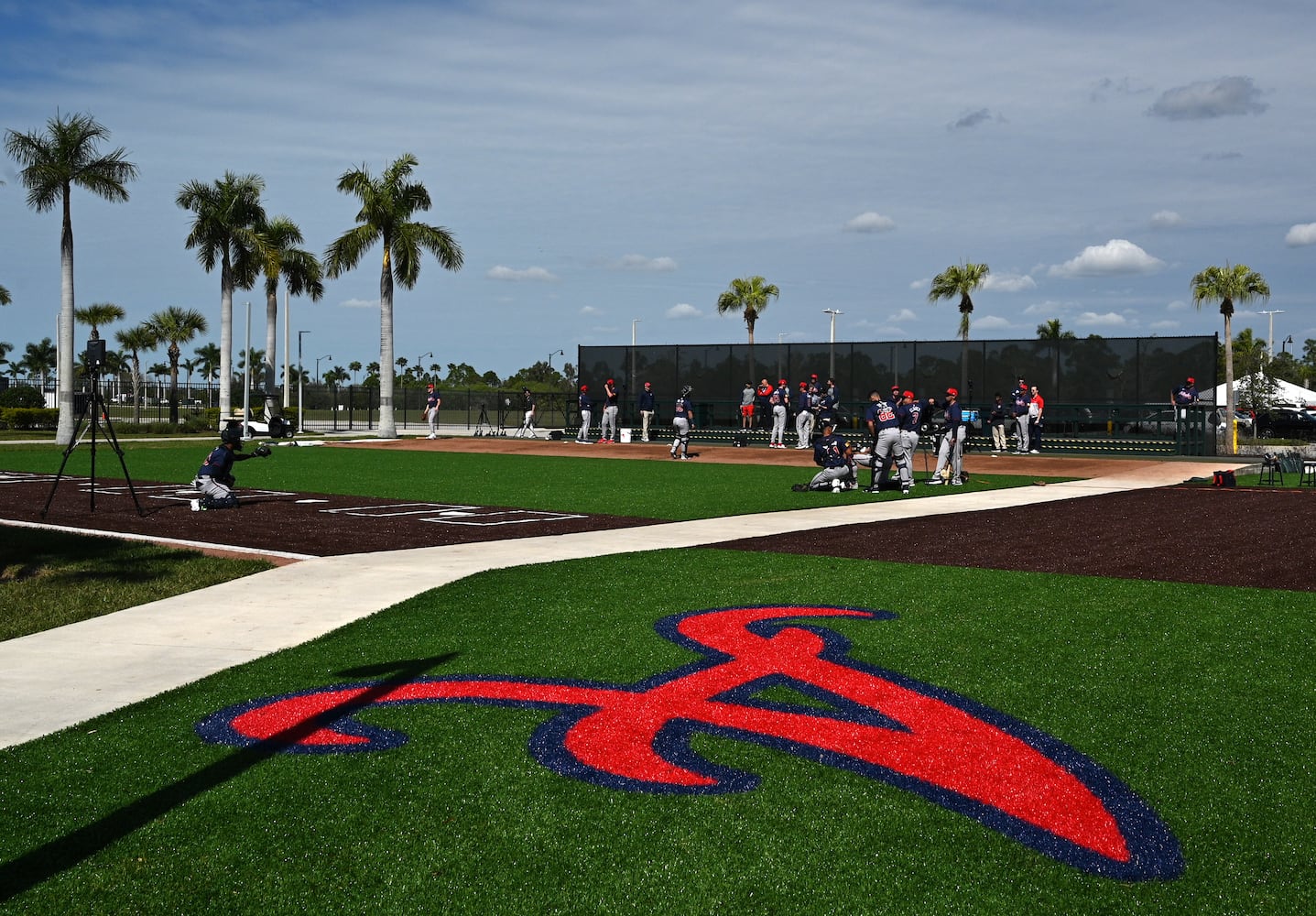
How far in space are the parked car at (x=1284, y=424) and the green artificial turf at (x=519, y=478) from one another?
112 ft

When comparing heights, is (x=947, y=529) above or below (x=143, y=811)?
above

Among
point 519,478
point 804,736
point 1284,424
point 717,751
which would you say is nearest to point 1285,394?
point 1284,424

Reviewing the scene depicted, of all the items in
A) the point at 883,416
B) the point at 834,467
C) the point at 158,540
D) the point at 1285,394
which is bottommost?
the point at 158,540

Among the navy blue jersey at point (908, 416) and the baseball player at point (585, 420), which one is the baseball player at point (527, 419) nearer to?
the baseball player at point (585, 420)

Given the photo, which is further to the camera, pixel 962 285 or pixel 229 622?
pixel 962 285

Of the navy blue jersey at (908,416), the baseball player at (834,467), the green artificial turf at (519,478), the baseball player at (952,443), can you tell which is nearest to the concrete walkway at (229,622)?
the green artificial turf at (519,478)

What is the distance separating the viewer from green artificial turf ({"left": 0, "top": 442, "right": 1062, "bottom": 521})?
1902 centimetres

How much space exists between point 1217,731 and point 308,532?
11050 millimetres

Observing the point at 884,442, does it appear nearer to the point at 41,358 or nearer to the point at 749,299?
the point at 749,299

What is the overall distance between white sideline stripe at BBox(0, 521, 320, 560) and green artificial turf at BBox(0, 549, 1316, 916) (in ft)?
14.4

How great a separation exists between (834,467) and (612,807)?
16655 mm

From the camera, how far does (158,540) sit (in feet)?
43.6

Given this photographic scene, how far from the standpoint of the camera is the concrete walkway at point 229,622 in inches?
267

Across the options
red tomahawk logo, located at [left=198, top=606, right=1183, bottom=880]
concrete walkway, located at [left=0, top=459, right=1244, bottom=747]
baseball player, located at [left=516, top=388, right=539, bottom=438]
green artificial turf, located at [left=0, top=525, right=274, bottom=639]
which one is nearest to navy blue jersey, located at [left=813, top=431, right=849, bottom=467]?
concrete walkway, located at [left=0, top=459, right=1244, bottom=747]
